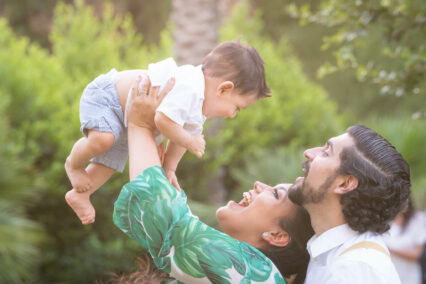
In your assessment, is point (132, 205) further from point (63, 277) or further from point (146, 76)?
point (63, 277)

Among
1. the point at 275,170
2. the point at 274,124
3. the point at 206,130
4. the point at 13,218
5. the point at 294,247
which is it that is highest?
the point at 294,247

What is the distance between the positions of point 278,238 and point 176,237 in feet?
1.82

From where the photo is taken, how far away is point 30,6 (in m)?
15.8

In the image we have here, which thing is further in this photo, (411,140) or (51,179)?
(51,179)

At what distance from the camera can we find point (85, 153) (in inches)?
83.9

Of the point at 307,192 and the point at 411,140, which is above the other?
the point at 307,192

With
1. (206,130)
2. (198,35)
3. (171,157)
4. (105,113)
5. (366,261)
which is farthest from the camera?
(198,35)

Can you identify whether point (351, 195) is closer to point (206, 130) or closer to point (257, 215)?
point (257, 215)

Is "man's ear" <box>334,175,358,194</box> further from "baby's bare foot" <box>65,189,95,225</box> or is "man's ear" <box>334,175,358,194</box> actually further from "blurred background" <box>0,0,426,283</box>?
"blurred background" <box>0,0,426,283</box>

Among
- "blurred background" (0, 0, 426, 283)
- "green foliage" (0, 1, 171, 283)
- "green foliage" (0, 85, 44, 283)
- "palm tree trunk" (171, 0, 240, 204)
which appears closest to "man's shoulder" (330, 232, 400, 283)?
"blurred background" (0, 0, 426, 283)

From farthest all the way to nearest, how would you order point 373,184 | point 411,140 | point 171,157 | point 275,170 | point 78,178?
1. point 275,170
2. point 411,140
3. point 171,157
4. point 78,178
5. point 373,184

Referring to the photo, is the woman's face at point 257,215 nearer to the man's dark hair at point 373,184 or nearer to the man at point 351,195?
the man at point 351,195

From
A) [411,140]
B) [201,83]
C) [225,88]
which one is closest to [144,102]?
[201,83]

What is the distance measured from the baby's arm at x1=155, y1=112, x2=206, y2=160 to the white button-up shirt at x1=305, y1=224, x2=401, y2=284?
56 cm
